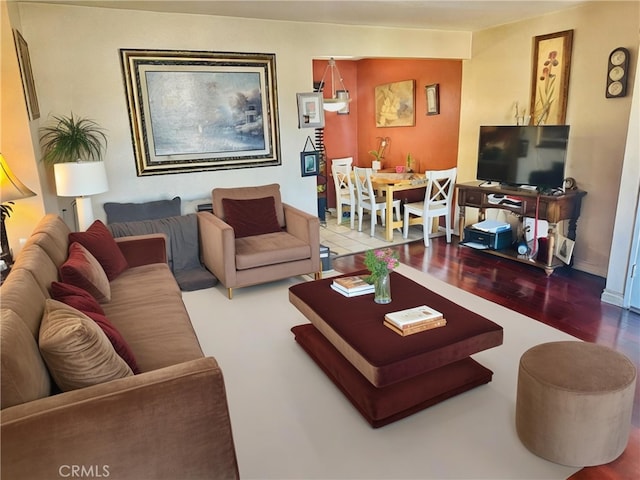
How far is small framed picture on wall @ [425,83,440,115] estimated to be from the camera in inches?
228

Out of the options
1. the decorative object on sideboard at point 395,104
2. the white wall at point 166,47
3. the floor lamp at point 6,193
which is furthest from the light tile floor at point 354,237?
the floor lamp at point 6,193

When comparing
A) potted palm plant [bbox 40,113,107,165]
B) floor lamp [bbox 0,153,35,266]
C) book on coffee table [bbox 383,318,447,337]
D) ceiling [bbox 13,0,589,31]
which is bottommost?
book on coffee table [bbox 383,318,447,337]

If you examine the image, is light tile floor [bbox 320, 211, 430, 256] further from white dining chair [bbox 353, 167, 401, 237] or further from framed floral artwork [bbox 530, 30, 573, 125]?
framed floral artwork [bbox 530, 30, 573, 125]

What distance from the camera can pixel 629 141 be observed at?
3318 mm

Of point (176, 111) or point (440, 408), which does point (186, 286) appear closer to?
point (176, 111)

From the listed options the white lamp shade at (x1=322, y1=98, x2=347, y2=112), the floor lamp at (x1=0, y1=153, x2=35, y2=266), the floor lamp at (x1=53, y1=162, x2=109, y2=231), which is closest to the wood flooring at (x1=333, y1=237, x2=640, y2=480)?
the white lamp shade at (x1=322, y1=98, x2=347, y2=112)

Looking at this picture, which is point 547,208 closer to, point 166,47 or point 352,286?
point 352,286

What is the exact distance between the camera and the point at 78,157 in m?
3.84

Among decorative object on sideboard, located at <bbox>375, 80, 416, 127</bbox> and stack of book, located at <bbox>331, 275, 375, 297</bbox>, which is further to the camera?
decorative object on sideboard, located at <bbox>375, 80, 416, 127</bbox>

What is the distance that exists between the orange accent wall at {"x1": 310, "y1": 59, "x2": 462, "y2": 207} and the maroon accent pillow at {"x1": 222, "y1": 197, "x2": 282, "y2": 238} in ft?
9.08

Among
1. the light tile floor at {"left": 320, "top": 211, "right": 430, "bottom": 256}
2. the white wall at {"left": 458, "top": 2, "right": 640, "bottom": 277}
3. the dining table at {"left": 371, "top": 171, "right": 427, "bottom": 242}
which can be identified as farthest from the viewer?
the dining table at {"left": 371, "top": 171, "right": 427, "bottom": 242}

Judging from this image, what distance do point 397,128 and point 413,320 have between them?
4.93m

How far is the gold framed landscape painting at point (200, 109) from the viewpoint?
4.04 m

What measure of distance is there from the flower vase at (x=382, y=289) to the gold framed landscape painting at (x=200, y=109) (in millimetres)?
2568
